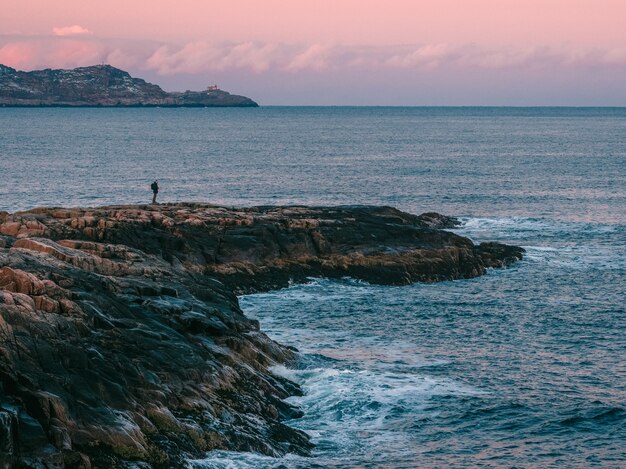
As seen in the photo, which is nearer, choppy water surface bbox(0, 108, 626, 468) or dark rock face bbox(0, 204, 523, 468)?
dark rock face bbox(0, 204, 523, 468)

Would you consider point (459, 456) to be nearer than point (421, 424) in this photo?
Yes

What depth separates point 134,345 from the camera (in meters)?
35.9

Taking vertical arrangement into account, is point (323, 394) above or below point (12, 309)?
below

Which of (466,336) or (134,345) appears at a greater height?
(134,345)

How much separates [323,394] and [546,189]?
255 ft

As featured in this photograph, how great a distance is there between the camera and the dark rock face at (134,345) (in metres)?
29.0

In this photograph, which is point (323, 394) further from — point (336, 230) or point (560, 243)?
point (560, 243)

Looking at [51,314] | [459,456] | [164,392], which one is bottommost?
[459,456]

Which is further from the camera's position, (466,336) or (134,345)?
(466,336)

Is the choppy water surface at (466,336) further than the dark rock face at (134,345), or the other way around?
the choppy water surface at (466,336)

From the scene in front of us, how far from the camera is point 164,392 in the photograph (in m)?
33.9

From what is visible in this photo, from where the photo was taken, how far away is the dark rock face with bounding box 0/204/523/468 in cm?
2900

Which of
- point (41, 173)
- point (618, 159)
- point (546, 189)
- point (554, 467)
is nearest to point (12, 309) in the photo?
point (554, 467)

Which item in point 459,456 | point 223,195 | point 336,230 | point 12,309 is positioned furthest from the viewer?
point 223,195
